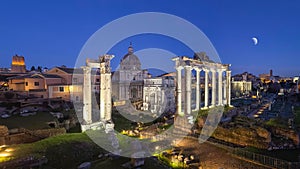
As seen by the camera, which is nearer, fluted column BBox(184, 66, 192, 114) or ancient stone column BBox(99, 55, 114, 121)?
ancient stone column BBox(99, 55, 114, 121)

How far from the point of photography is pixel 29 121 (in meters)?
22.7

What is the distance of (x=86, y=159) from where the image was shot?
1345 centimetres

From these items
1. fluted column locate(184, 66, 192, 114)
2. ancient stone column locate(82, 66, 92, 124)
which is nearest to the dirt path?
fluted column locate(184, 66, 192, 114)

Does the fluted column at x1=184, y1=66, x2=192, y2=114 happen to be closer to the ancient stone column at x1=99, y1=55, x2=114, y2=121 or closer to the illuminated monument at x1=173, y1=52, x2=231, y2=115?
the illuminated monument at x1=173, y1=52, x2=231, y2=115

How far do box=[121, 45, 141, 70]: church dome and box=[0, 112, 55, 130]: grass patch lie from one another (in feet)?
106

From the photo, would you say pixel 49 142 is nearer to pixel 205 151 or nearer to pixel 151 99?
pixel 205 151

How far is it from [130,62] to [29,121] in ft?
120

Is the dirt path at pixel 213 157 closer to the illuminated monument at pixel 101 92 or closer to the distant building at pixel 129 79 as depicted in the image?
the illuminated monument at pixel 101 92

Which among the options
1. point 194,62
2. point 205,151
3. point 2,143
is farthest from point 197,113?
point 2,143

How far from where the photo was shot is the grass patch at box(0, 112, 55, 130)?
67.8ft

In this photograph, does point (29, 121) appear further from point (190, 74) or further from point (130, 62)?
point (130, 62)

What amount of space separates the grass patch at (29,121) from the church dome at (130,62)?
3222cm

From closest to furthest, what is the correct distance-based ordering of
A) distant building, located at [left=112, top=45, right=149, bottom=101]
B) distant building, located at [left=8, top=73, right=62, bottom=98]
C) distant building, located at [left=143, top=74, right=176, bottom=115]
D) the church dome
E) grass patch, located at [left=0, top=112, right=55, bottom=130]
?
1. grass patch, located at [left=0, top=112, right=55, bottom=130]
2. distant building, located at [left=8, top=73, right=62, bottom=98]
3. distant building, located at [left=143, top=74, right=176, bottom=115]
4. distant building, located at [left=112, top=45, right=149, bottom=101]
5. the church dome

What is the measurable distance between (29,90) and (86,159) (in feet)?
83.8
